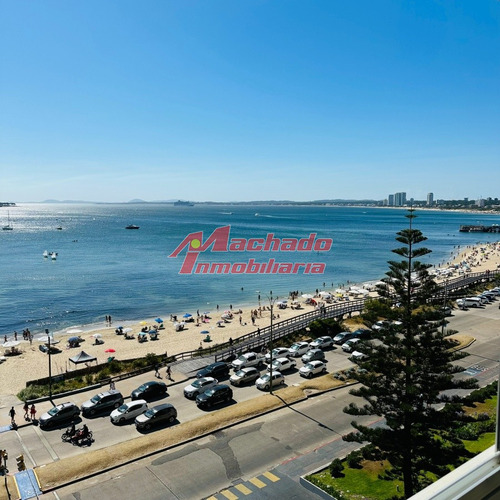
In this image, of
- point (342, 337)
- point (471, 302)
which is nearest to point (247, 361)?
point (342, 337)

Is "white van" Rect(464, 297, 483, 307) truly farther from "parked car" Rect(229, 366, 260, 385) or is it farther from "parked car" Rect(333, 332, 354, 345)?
"parked car" Rect(229, 366, 260, 385)

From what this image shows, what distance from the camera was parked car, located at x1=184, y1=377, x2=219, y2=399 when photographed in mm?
22906

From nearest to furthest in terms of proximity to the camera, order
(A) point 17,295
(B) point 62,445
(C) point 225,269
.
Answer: (B) point 62,445 → (A) point 17,295 → (C) point 225,269

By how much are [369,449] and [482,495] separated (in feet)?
46.6

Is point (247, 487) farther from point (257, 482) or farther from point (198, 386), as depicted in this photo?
point (198, 386)

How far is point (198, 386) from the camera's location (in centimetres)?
2317

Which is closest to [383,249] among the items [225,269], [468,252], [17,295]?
[468,252]

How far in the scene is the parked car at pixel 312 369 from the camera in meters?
25.3

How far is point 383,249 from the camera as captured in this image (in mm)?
102250

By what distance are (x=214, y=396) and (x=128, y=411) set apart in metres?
4.19

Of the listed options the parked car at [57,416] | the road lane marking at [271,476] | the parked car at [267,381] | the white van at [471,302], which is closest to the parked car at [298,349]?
the parked car at [267,381]

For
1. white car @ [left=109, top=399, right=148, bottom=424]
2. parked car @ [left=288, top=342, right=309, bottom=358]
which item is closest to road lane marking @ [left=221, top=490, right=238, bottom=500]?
white car @ [left=109, top=399, right=148, bottom=424]

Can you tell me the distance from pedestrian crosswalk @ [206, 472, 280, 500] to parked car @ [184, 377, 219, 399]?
28.9 ft

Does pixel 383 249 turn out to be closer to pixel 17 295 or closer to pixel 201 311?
pixel 201 311
